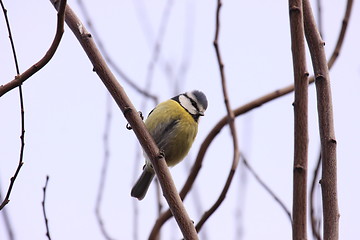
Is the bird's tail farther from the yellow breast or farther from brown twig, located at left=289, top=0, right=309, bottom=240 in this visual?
brown twig, located at left=289, top=0, right=309, bottom=240

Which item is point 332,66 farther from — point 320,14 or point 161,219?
point 161,219

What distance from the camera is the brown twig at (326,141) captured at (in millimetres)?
1231

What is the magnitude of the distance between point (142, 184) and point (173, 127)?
53cm

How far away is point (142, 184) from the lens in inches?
137

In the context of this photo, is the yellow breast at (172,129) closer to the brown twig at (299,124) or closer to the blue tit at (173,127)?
the blue tit at (173,127)

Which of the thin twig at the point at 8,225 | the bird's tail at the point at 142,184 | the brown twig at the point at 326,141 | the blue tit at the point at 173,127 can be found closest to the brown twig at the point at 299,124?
the brown twig at the point at 326,141

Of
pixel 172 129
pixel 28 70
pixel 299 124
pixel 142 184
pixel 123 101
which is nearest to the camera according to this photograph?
pixel 299 124

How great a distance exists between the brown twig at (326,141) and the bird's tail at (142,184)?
7.61 ft

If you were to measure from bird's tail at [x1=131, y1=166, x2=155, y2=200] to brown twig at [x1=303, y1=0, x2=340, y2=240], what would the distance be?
2320mm

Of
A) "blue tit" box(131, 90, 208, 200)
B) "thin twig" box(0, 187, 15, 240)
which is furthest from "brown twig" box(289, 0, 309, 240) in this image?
"blue tit" box(131, 90, 208, 200)

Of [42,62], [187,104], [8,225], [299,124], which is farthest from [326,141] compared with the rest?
[187,104]

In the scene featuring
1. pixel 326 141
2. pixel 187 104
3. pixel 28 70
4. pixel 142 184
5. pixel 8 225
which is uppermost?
pixel 187 104

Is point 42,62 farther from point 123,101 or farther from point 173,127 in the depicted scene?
point 173,127

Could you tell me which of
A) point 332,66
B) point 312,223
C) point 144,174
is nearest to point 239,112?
point 332,66
